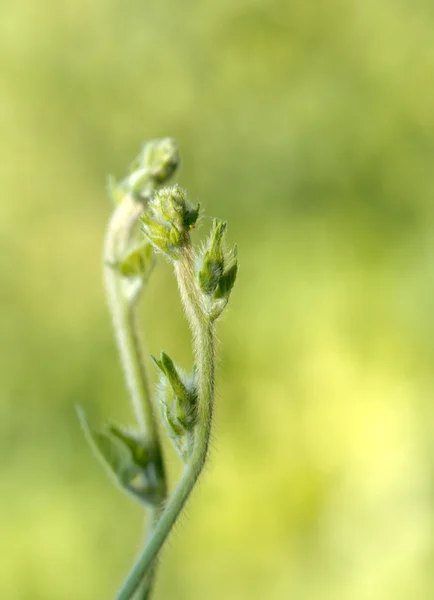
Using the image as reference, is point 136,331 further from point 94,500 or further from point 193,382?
point 94,500

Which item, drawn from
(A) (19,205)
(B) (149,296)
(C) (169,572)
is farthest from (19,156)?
(C) (169,572)

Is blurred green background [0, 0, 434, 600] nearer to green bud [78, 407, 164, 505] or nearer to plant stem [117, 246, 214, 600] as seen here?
green bud [78, 407, 164, 505]

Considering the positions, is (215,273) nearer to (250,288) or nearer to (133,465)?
(133,465)

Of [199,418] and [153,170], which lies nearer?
[199,418]

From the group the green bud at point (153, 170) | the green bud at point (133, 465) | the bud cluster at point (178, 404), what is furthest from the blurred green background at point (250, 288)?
the bud cluster at point (178, 404)

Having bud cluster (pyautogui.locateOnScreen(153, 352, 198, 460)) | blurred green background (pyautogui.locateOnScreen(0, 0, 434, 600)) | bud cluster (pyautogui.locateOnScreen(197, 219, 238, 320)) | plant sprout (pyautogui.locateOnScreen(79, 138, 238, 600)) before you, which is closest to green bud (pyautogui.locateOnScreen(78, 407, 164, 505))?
plant sprout (pyautogui.locateOnScreen(79, 138, 238, 600))

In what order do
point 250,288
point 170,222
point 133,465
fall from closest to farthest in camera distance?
point 170,222 → point 133,465 → point 250,288

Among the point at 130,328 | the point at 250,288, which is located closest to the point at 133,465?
the point at 130,328
